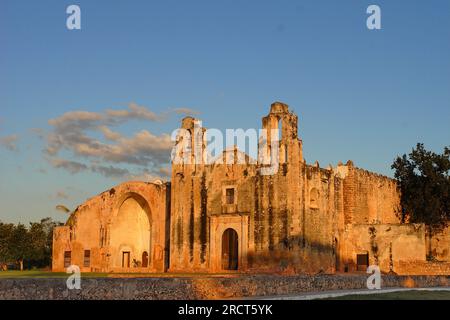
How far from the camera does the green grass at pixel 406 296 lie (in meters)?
15.4

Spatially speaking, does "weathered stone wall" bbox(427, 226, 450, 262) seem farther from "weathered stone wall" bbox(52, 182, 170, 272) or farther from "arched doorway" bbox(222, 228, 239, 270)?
"weathered stone wall" bbox(52, 182, 170, 272)

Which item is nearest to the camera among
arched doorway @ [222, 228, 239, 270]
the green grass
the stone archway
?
the green grass

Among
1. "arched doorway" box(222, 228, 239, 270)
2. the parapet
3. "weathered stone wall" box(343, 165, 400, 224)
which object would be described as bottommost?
"arched doorway" box(222, 228, 239, 270)

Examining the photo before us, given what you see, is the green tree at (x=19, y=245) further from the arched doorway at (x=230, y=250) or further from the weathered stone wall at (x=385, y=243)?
the weathered stone wall at (x=385, y=243)

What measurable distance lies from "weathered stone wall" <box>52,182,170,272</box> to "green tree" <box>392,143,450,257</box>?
14681 mm

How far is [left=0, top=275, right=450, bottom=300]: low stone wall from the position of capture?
458 inches

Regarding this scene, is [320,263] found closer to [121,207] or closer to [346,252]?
[346,252]

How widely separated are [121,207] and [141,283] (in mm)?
25749

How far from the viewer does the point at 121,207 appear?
3884 centimetres

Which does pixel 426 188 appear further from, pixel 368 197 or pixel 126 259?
pixel 126 259

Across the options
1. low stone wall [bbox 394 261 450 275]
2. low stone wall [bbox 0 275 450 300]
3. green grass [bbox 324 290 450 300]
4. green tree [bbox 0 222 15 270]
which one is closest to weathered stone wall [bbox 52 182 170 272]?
low stone wall [bbox 394 261 450 275]

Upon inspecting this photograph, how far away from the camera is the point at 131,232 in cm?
3953

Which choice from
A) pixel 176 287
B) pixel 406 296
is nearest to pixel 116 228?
pixel 406 296
